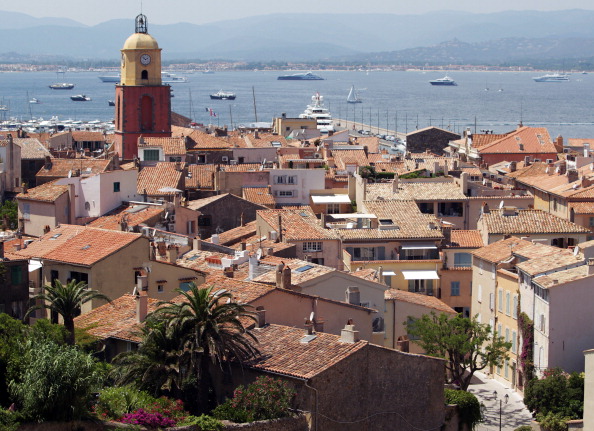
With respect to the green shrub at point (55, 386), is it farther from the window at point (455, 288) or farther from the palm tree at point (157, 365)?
the window at point (455, 288)

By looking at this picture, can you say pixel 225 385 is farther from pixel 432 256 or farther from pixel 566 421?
pixel 432 256

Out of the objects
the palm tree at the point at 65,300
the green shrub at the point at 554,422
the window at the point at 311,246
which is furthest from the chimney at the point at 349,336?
the window at the point at 311,246

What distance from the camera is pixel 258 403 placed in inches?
780

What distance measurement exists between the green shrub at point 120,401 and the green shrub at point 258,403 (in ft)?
3.67

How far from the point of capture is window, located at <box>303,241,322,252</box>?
4003 centimetres

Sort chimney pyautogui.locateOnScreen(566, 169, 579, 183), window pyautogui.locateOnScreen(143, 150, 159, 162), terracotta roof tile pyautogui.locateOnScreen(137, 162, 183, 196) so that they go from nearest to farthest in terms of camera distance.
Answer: terracotta roof tile pyautogui.locateOnScreen(137, 162, 183, 196) < chimney pyautogui.locateOnScreen(566, 169, 579, 183) < window pyautogui.locateOnScreen(143, 150, 159, 162)

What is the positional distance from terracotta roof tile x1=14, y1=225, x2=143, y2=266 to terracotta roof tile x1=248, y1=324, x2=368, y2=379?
8272 mm

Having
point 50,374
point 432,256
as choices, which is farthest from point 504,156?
→ point 50,374

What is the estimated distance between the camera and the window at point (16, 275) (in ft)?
90.3

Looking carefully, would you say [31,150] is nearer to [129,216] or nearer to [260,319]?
[129,216]

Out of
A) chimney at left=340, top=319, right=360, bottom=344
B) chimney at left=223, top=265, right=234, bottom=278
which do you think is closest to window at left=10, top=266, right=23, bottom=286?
chimney at left=223, top=265, right=234, bottom=278

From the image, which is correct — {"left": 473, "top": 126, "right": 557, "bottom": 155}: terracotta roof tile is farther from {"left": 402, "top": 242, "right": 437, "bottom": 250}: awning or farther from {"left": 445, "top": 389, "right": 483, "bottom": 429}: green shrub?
{"left": 445, "top": 389, "right": 483, "bottom": 429}: green shrub

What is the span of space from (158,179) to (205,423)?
3115 cm

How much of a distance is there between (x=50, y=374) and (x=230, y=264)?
1434cm
